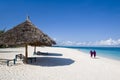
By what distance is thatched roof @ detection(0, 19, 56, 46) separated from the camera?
30.7ft

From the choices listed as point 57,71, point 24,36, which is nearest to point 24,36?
point 24,36

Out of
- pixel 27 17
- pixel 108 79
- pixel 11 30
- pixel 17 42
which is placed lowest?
pixel 108 79

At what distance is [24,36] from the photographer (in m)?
9.48

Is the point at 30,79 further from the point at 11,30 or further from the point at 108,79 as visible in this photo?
the point at 11,30

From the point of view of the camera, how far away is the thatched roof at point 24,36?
9367 mm

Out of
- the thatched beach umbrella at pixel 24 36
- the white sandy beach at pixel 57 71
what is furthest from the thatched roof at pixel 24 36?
the white sandy beach at pixel 57 71

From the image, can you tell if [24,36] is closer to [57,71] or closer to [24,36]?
[24,36]

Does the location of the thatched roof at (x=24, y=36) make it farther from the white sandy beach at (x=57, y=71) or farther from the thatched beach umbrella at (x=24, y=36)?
the white sandy beach at (x=57, y=71)

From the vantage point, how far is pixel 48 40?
33.4 feet

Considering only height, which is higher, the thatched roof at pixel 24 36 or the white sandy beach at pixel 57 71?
the thatched roof at pixel 24 36

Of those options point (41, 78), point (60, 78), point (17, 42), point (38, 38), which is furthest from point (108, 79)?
point (17, 42)

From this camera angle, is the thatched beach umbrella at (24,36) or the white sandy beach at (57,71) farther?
the thatched beach umbrella at (24,36)

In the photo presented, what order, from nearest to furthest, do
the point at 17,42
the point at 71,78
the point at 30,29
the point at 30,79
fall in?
the point at 30,79 < the point at 71,78 < the point at 17,42 < the point at 30,29

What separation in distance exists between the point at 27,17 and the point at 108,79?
20.5 feet
